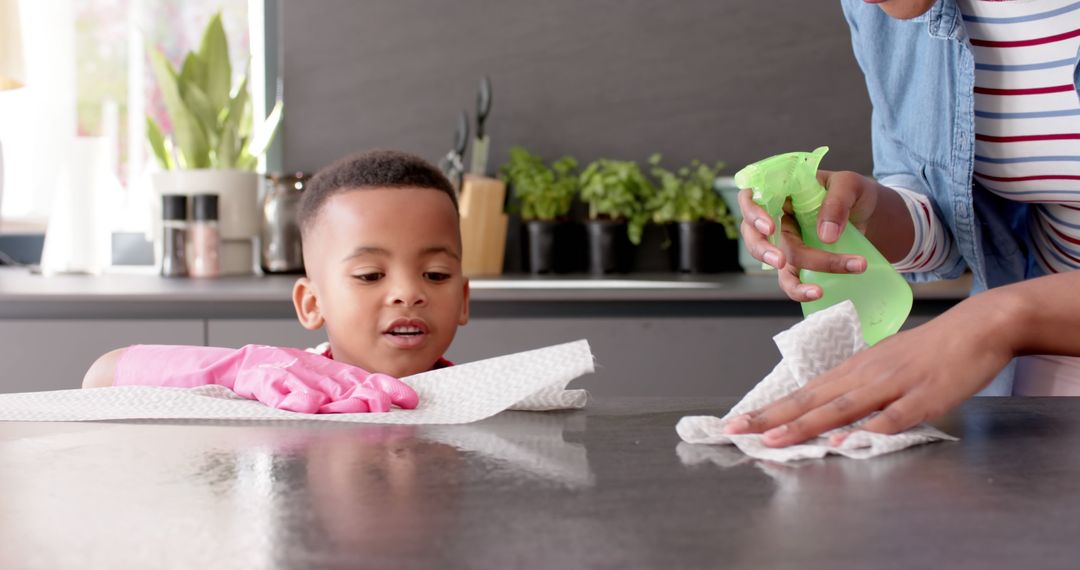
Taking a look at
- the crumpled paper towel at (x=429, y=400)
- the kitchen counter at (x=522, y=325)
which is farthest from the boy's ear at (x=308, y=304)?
the kitchen counter at (x=522, y=325)

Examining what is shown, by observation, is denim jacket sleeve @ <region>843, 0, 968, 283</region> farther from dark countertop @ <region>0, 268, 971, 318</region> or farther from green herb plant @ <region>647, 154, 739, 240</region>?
green herb plant @ <region>647, 154, 739, 240</region>

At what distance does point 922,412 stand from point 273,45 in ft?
7.50

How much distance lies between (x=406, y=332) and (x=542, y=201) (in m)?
1.37

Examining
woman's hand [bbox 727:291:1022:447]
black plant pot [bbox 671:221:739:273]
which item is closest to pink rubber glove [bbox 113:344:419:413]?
woman's hand [bbox 727:291:1022:447]

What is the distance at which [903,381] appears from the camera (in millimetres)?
787

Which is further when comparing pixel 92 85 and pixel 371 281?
pixel 92 85

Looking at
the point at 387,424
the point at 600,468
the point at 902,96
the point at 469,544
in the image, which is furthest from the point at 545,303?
the point at 469,544

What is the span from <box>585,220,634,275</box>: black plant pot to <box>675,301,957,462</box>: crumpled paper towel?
1662 mm

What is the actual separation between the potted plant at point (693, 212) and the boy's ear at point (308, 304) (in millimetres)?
1371

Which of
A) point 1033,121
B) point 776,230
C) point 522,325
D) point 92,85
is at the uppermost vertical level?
point 92,85

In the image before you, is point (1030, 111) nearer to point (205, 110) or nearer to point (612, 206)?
point (612, 206)

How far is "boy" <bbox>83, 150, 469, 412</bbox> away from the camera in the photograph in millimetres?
1063

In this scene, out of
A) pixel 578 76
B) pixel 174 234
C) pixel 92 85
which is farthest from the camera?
pixel 92 85

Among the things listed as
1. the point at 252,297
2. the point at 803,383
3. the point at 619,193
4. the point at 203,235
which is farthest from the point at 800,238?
the point at 203,235
